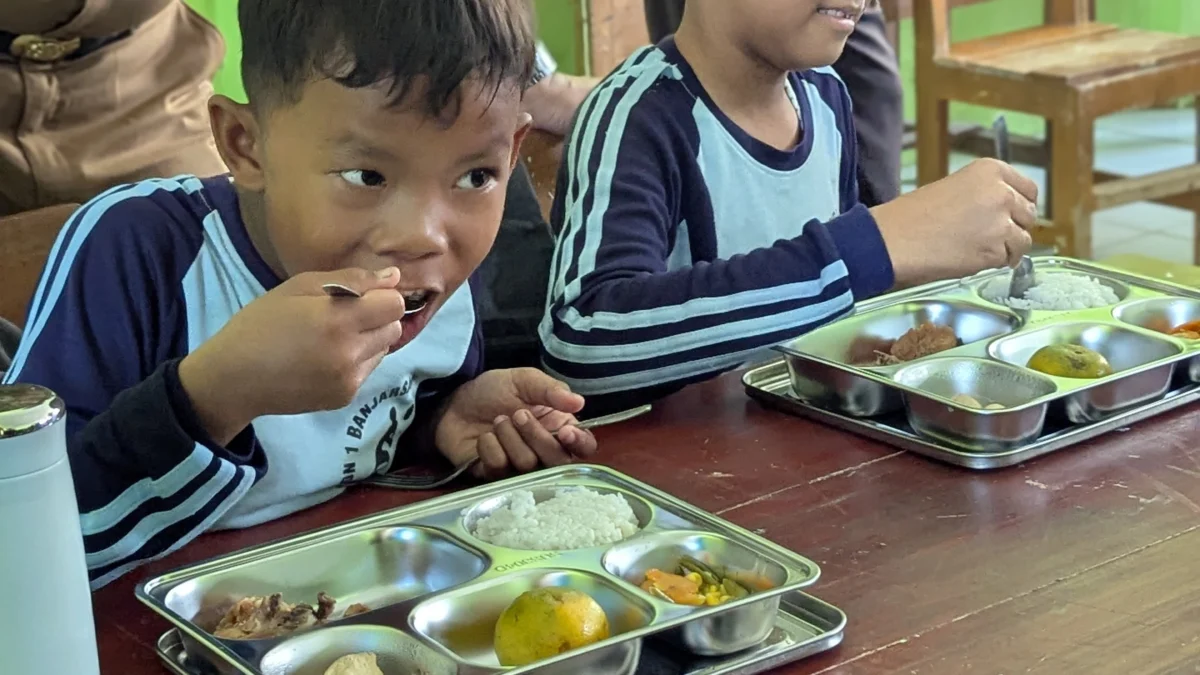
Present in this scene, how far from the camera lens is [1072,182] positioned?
342cm

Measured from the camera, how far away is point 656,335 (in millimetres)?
1365

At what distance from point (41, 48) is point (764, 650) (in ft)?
5.10

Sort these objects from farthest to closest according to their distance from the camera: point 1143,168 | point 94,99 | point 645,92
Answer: point 1143,168
point 94,99
point 645,92

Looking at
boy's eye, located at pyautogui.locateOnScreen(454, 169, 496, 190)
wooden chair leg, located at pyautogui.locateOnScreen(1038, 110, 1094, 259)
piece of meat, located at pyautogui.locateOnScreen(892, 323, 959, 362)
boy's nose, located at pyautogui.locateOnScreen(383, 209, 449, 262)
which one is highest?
boy's eye, located at pyautogui.locateOnScreen(454, 169, 496, 190)

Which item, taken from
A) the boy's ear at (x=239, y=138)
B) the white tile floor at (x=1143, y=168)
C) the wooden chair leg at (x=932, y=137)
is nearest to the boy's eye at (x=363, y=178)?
the boy's ear at (x=239, y=138)

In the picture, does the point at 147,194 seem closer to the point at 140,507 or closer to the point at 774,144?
the point at 140,507

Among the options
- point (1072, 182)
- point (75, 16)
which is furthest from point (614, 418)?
point (1072, 182)

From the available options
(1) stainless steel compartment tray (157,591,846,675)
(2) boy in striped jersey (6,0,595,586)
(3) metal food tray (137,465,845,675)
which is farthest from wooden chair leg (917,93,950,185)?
(1) stainless steel compartment tray (157,591,846,675)

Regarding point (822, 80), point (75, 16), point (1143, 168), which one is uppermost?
point (75, 16)

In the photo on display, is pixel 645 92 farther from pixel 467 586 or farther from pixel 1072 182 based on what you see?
pixel 1072 182

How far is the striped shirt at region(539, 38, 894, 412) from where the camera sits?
1345 millimetres

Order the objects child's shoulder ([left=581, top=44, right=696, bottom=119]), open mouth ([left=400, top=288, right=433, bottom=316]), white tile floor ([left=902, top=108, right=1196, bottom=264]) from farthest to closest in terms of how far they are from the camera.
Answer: white tile floor ([left=902, top=108, right=1196, bottom=264]) < child's shoulder ([left=581, top=44, right=696, bottom=119]) < open mouth ([left=400, top=288, right=433, bottom=316])

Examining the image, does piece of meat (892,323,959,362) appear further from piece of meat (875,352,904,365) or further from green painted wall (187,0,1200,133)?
green painted wall (187,0,1200,133)

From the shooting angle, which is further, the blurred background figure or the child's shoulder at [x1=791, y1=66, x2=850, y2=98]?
the blurred background figure
